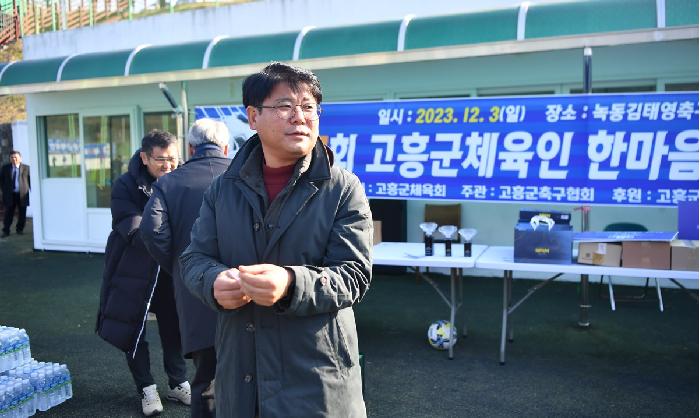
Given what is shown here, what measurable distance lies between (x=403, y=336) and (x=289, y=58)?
3.60 metres

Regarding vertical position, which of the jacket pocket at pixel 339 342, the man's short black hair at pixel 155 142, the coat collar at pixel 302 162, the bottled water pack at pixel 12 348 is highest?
the man's short black hair at pixel 155 142

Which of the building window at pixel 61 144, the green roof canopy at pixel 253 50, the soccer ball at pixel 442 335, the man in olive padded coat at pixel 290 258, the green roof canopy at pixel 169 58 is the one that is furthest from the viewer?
the building window at pixel 61 144

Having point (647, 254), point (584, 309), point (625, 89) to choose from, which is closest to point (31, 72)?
point (625, 89)

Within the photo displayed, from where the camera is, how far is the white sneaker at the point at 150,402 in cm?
380

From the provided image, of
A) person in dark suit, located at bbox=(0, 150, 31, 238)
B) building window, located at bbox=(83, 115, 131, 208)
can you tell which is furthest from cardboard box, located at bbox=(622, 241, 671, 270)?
person in dark suit, located at bbox=(0, 150, 31, 238)

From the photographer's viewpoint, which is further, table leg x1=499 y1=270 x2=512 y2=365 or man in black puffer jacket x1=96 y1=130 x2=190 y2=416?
table leg x1=499 y1=270 x2=512 y2=365

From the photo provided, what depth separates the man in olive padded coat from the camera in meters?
1.77

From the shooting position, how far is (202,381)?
3.00 m

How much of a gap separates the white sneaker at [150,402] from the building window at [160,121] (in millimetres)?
6360

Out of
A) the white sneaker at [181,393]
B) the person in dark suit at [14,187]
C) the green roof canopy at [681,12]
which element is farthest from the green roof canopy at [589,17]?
the person in dark suit at [14,187]

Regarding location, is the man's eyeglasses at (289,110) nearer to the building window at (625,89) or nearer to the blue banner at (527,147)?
the blue banner at (527,147)

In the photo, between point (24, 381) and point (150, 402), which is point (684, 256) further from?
point (24, 381)

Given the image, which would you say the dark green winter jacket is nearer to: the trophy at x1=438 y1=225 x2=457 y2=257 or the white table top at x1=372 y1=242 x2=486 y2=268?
the white table top at x1=372 y1=242 x2=486 y2=268

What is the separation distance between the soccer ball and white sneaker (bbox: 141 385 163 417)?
2.24m
